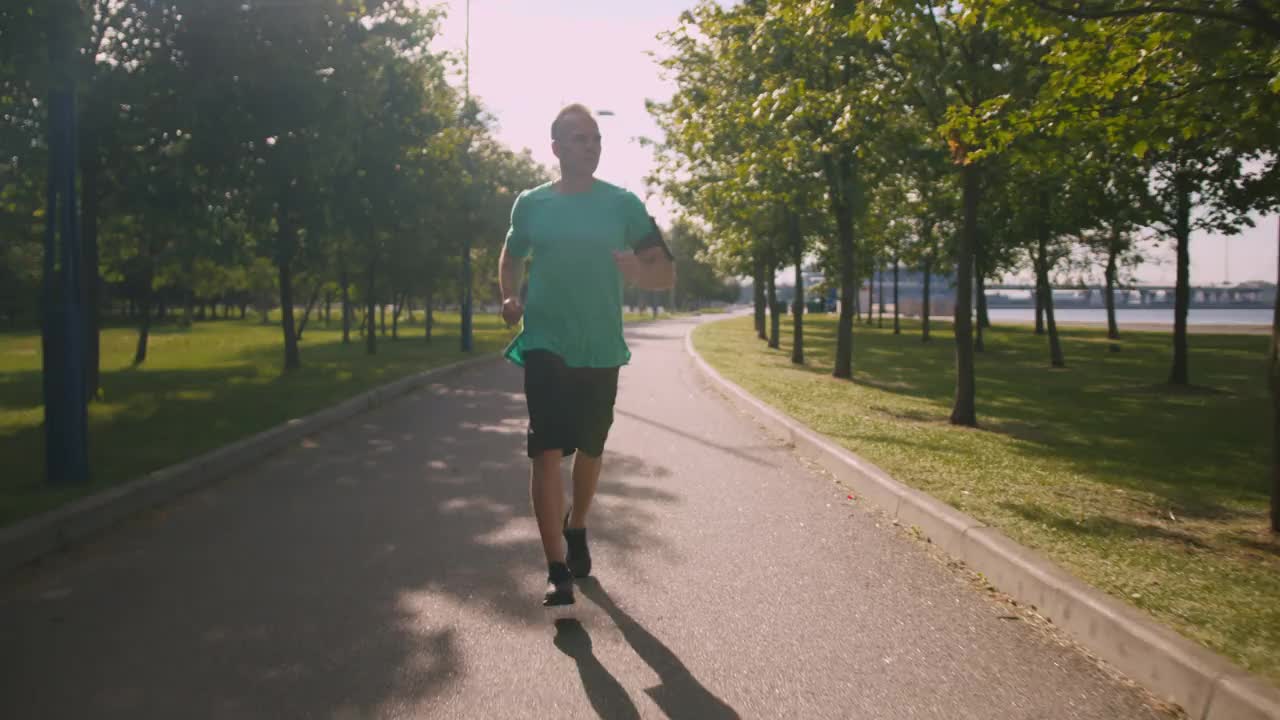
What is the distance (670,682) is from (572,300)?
166 centimetres

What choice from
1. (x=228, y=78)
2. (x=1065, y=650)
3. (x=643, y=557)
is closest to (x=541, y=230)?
(x=643, y=557)

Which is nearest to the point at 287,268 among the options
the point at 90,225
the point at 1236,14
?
the point at 90,225

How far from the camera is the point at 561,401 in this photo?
3.78 metres

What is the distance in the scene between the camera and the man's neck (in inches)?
153

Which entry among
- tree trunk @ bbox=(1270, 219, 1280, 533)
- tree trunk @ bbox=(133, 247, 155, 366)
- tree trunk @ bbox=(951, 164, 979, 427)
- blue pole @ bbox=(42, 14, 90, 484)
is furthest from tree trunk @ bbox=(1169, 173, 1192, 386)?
tree trunk @ bbox=(133, 247, 155, 366)

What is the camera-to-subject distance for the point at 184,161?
511 inches

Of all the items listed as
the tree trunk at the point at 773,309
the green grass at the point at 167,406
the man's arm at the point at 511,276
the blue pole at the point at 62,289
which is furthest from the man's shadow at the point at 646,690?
the tree trunk at the point at 773,309

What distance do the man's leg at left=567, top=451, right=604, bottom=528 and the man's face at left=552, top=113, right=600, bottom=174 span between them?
1323mm

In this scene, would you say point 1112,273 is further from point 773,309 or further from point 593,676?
point 593,676

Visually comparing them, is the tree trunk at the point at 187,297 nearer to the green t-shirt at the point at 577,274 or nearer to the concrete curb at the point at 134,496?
the concrete curb at the point at 134,496

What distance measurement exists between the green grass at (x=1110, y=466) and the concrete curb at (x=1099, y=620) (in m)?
0.22

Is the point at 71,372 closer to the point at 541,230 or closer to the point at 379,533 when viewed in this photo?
the point at 379,533

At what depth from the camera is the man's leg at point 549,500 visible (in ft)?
12.5

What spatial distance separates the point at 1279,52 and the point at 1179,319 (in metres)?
11.3
